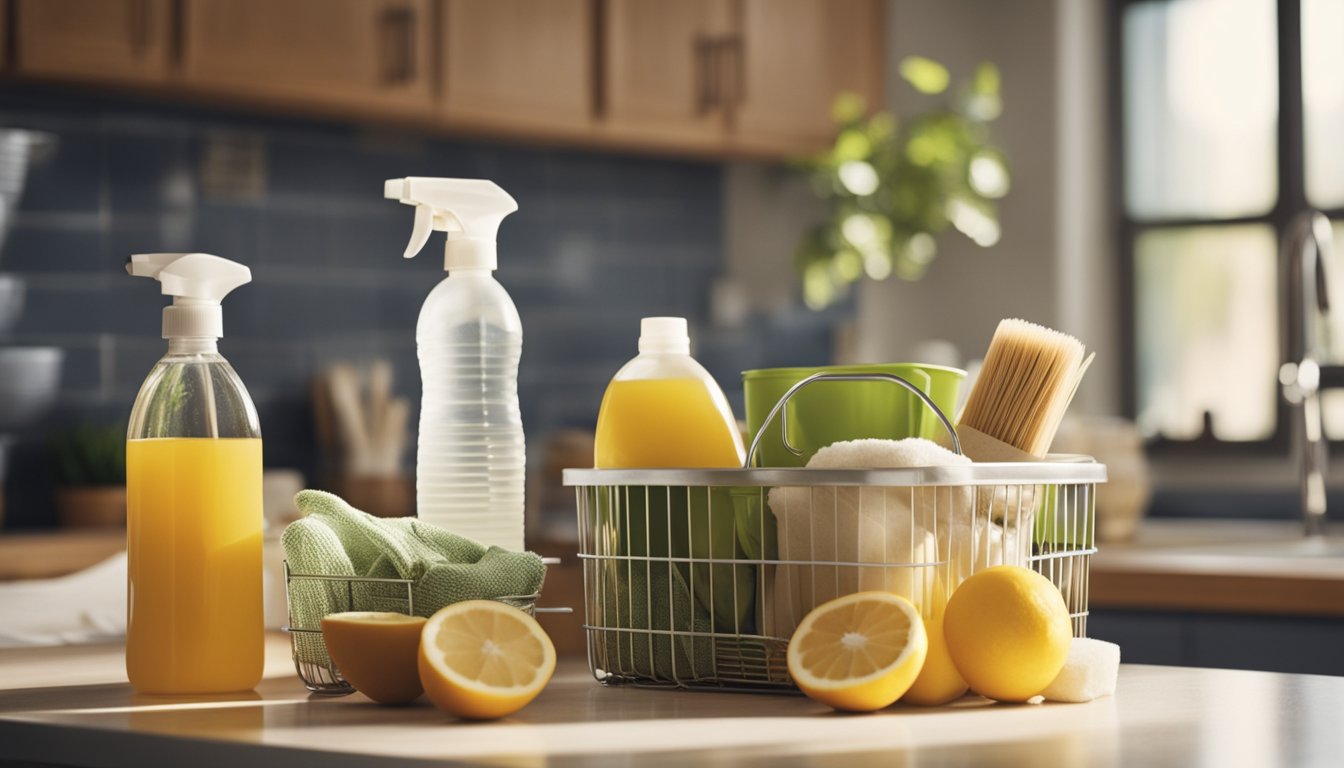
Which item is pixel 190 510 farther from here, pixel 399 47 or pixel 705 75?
pixel 705 75

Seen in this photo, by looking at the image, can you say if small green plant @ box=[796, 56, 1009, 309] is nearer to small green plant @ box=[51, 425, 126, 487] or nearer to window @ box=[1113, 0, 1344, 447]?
window @ box=[1113, 0, 1344, 447]

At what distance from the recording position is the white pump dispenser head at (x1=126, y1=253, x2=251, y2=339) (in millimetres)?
1061

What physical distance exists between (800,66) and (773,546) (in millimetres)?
3143

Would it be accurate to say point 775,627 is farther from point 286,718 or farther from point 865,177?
point 865,177

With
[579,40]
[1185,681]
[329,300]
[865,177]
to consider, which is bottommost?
[1185,681]

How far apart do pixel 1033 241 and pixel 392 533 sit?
3.31 metres

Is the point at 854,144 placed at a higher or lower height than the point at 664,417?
higher

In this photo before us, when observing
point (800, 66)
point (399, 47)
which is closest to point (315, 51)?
point (399, 47)

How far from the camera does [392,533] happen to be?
1.09 metres

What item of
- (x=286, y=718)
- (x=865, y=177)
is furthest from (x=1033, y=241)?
(x=286, y=718)

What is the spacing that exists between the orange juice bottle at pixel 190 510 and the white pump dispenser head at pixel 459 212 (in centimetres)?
14

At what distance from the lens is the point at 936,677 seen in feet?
3.31

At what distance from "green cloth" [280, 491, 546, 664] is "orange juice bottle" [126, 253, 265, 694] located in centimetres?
3

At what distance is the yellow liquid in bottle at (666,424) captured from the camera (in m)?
1.13
